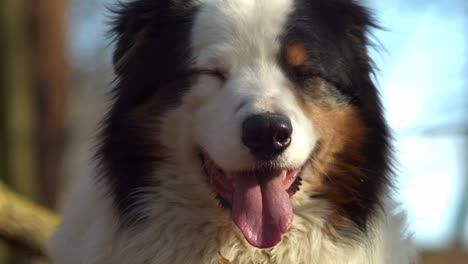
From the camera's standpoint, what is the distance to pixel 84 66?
66.9 ft

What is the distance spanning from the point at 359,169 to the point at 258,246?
2.26ft

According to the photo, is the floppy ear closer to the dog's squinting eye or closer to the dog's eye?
the dog's squinting eye

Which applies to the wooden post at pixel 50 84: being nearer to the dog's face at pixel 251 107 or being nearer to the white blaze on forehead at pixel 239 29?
the dog's face at pixel 251 107

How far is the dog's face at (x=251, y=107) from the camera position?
3906 mm

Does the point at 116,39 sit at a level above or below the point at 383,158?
above

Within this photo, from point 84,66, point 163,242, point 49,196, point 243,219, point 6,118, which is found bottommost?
point 84,66

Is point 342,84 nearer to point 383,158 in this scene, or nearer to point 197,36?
point 383,158

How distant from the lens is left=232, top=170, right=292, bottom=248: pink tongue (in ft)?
12.9

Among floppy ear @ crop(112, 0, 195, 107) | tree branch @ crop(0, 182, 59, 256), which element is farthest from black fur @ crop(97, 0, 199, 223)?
tree branch @ crop(0, 182, 59, 256)

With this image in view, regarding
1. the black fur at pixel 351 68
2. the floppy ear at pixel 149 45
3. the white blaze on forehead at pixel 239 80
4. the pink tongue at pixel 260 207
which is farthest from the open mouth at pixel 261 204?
the floppy ear at pixel 149 45

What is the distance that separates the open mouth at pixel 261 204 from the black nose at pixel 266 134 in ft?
0.43

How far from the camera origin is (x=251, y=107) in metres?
3.76

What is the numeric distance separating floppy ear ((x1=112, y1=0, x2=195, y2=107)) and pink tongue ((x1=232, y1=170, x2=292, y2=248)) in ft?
2.18

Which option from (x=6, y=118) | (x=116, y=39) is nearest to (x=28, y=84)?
(x=6, y=118)
